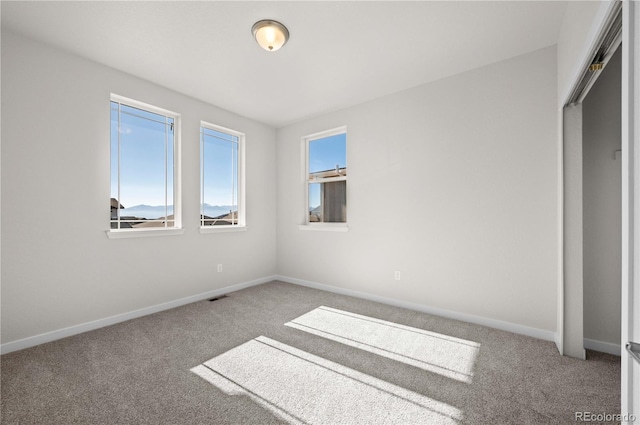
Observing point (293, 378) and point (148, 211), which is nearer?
point (293, 378)

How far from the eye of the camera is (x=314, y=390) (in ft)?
5.88

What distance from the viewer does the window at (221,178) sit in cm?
387

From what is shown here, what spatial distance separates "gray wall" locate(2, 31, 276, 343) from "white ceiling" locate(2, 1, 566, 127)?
0.25 meters

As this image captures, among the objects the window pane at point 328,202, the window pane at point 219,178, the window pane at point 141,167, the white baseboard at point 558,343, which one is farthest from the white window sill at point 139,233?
the white baseboard at point 558,343

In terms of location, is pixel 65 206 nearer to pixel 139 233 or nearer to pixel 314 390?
pixel 139 233

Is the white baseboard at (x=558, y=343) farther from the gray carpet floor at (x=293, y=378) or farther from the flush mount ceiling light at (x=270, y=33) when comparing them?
the flush mount ceiling light at (x=270, y=33)

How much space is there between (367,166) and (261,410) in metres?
2.96

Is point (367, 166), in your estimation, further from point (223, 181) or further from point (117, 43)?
point (117, 43)

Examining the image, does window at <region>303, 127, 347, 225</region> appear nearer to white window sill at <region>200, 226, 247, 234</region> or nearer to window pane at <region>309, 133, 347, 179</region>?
window pane at <region>309, 133, 347, 179</region>

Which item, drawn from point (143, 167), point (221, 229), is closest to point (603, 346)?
point (221, 229)

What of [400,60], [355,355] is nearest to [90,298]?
[355,355]

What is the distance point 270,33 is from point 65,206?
251cm

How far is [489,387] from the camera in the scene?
1812 millimetres

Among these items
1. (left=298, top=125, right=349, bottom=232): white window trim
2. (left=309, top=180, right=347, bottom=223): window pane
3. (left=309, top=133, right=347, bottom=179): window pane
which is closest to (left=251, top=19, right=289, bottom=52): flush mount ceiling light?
(left=298, top=125, right=349, bottom=232): white window trim
